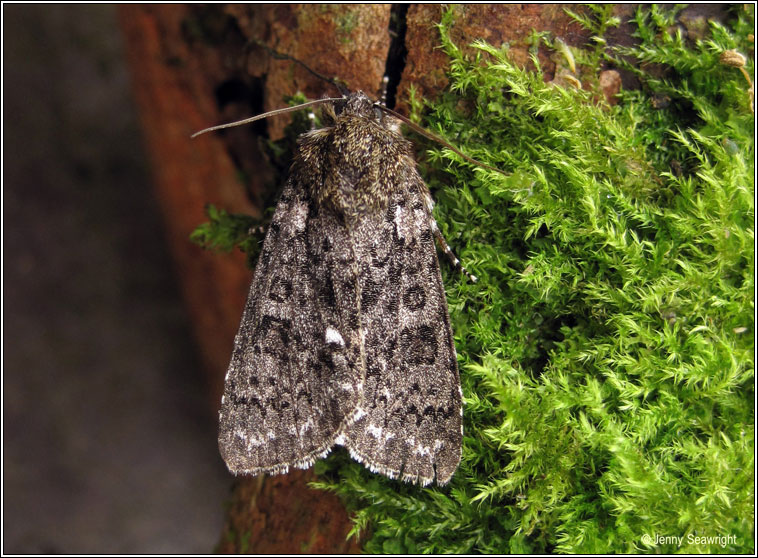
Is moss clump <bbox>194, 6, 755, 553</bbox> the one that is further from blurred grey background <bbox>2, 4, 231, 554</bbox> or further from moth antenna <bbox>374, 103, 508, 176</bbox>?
blurred grey background <bbox>2, 4, 231, 554</bbox>

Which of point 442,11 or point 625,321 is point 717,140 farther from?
point 442,11

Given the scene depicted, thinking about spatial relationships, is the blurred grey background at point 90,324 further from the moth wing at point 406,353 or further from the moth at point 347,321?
the moth wing at point 406,353

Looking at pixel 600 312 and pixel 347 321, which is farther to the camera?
pixel 347 321

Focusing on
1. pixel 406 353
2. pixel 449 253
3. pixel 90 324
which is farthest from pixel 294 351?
pixel 90 324

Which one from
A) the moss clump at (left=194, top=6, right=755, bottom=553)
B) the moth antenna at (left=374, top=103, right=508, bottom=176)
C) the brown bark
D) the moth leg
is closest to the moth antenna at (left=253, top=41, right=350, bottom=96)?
the brown bark

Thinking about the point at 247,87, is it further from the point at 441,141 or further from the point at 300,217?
the point at 441,141
